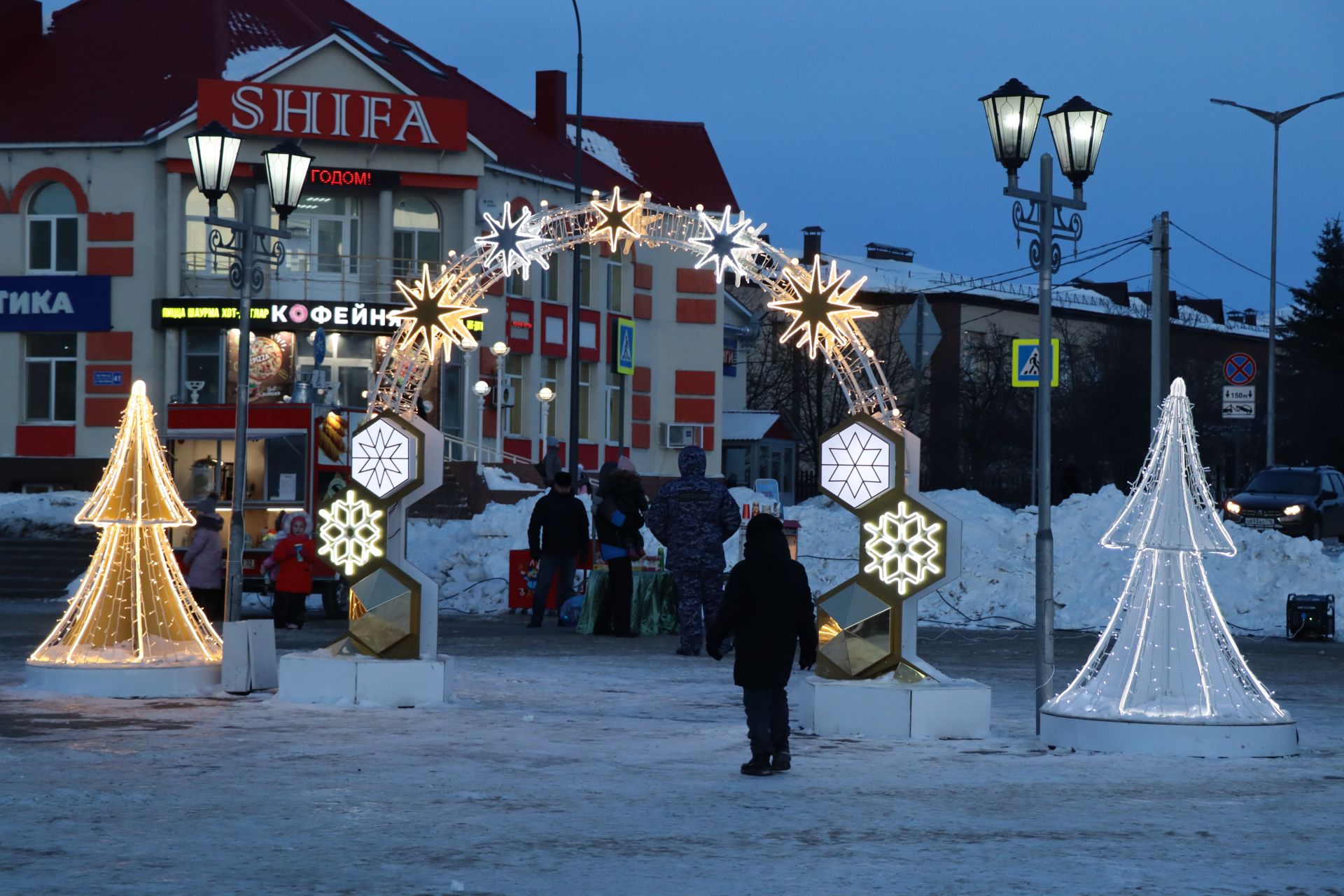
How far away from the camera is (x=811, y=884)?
292 inches

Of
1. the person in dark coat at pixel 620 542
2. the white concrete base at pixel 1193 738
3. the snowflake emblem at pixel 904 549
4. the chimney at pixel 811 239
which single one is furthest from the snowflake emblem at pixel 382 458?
the chimney at pixel 811 239

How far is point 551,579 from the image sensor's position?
2155cm

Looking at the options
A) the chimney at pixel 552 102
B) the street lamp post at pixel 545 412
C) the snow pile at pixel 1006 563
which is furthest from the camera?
the chimney at pixel 552 102

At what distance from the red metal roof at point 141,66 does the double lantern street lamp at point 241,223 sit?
76.1 ft

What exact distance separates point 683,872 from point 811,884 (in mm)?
563

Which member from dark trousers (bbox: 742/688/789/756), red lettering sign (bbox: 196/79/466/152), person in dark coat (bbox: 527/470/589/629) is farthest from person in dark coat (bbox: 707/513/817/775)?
red lettering sign (bbox: 196/79/466/152)

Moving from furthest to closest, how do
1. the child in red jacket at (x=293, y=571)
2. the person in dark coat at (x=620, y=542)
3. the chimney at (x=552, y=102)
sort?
1. the chimney at (x=552, y=102)
2. the child in red jacket at (x=293, y=571)
3. the person in dark coat at (x=620, y=542)

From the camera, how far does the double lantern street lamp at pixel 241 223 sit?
15.5 meters

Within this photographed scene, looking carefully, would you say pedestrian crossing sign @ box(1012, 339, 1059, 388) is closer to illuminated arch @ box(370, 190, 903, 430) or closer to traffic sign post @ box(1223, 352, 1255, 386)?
illuminated arch @ box(370, 190, 903, 430)

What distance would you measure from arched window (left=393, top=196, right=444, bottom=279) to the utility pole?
1955 centimetres

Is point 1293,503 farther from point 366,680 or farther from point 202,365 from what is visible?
point 366,680

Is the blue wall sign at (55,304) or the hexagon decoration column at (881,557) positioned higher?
the blue wall sign at (55,304)

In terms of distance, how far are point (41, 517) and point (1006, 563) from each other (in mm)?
16897

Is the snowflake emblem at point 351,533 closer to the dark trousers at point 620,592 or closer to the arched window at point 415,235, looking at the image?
the dark trousers at point 620,592
